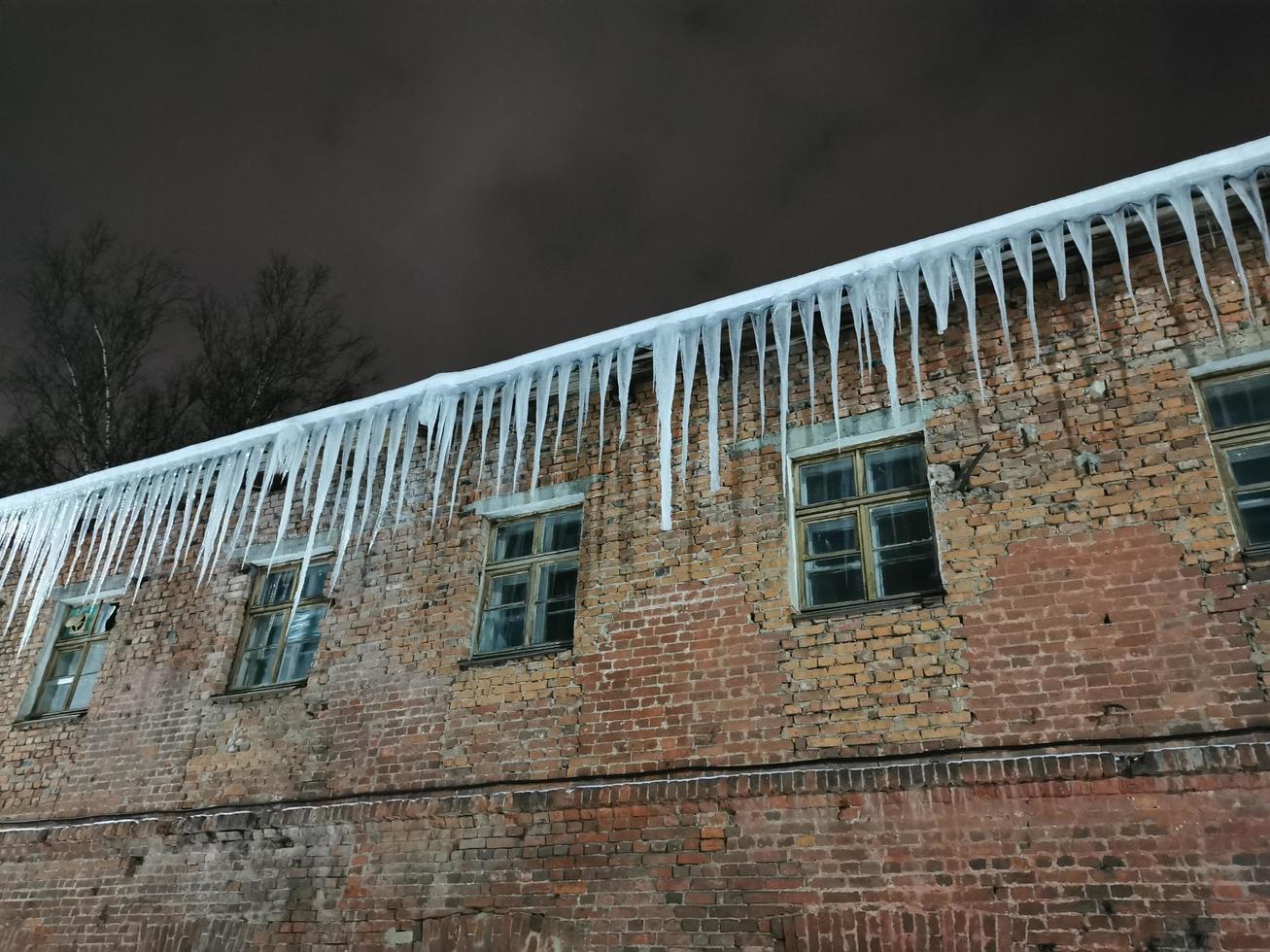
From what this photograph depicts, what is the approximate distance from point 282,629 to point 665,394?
3.80m

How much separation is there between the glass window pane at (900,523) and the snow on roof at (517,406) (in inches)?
26.7

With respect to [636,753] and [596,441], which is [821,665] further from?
[596,441]

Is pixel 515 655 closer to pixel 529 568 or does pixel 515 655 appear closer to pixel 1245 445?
pixel 529 568

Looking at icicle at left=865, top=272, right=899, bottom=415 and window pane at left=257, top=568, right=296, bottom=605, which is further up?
icicle at left=865, top=272, right=899, bottom=415

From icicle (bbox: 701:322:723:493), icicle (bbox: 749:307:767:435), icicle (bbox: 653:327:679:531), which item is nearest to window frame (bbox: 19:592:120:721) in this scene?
icicle (bbox: 653:327:679:531)

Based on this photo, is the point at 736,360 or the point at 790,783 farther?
the point at 736,360

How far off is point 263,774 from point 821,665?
4.20 m

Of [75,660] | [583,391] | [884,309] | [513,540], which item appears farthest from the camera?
[75,660]

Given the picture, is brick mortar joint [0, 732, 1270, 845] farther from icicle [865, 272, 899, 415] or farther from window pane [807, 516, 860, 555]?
icicle [865, 272, 899, 415]

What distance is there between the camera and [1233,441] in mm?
4934

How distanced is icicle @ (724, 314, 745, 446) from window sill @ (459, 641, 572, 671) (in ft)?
6.07

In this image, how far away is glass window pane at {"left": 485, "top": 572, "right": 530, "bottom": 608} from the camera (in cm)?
667

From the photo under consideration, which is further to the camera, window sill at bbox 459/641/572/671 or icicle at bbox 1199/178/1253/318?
window sill at bbox 459/641/572/671

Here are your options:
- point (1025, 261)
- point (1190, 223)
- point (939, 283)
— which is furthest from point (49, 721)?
point (1190, 223)
